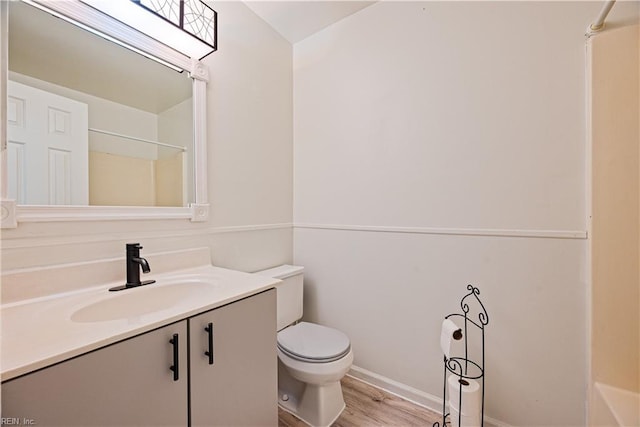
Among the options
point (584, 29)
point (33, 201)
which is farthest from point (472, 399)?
point (33, 201)

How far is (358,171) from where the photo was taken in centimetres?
173

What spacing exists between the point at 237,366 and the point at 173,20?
4.80 ft

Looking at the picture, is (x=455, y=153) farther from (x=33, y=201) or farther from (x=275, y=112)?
(x=33, y=201)

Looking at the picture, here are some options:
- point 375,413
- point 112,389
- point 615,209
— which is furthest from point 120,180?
point 615,209

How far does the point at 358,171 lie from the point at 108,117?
128 cm

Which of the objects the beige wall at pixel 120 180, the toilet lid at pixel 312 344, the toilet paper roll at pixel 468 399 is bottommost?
the toilet paper roll at pixel 468 399

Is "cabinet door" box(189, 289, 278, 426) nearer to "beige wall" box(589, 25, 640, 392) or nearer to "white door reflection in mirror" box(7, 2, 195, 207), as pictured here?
"white door reflection in mirror" box(7, 2, 195, 207)

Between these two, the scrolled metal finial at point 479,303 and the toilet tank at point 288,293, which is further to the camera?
the toilet tank at point 288,293

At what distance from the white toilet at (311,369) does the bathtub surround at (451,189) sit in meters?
0.36

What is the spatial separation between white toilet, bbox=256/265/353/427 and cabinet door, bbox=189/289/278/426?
21 cm

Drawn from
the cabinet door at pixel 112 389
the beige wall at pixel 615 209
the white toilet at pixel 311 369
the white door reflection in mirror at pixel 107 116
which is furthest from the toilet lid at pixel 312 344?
the beige wall at pixel 615 209

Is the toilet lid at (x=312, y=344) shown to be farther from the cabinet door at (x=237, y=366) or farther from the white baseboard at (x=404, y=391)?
the white baseboard at (x=404, y=391)

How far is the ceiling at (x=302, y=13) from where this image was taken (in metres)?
1.67

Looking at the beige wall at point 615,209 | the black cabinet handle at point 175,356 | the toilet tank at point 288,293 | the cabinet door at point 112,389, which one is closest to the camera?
the cabinet door at point 112,389
